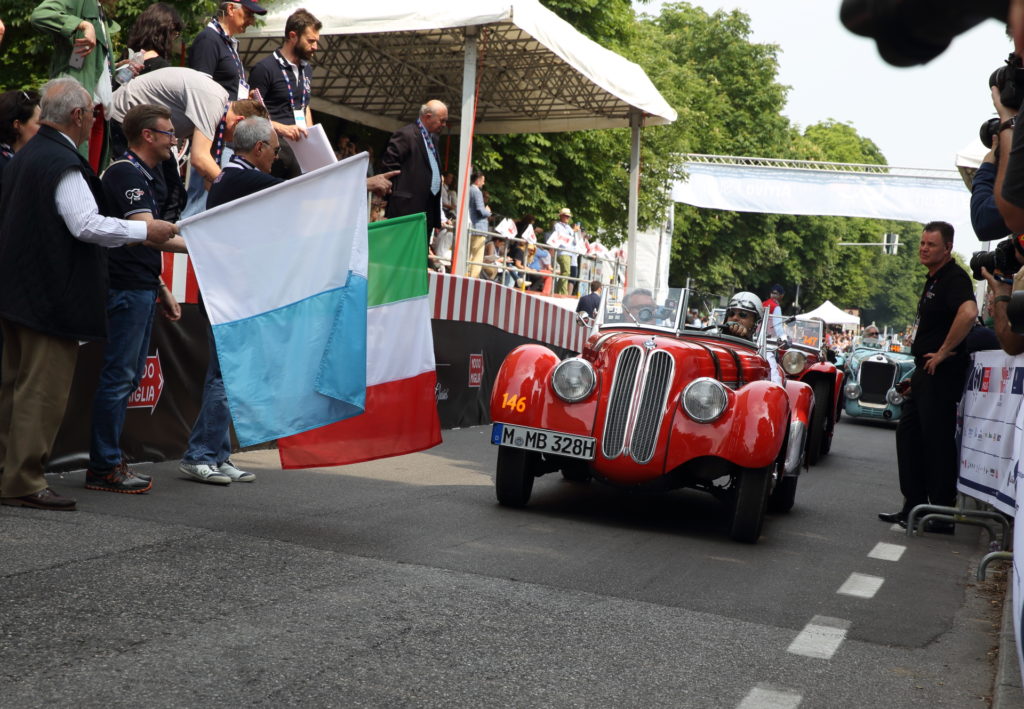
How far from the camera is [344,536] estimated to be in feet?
20.2

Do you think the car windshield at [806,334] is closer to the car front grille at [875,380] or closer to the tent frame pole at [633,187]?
the tent frame pole at [633,187]

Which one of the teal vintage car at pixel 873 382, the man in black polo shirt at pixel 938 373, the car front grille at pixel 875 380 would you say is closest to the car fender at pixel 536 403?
the man in black polo shirt at pixel 938 373

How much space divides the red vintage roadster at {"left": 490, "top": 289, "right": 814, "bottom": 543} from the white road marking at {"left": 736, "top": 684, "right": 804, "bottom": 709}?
313 cm

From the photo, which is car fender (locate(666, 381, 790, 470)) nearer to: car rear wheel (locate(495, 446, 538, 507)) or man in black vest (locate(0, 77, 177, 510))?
car rear wheel (locate(495, 446, 538, 507))

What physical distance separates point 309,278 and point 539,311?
10.1 m

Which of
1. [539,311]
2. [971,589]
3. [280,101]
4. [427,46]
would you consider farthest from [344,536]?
[427,46]

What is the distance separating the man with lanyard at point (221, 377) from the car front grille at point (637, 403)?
2393mm

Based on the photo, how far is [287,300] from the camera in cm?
635

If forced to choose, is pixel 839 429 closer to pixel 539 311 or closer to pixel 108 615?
pixel 539 311

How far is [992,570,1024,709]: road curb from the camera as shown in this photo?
4.09 metres

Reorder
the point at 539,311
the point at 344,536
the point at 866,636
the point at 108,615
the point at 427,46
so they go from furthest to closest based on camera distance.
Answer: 1. the point at 427,46
2. the point at 539,311
3. the point at 344,536
4. the point at 866,636
5. the point at 108,615

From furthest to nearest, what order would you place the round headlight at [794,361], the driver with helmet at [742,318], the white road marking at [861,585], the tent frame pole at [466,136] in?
1. the tent frame pole at [466,136]
2. the round headlight at [794,361]
3. the driver with helmet at [742,318]
4. the white road marking at [861,585]

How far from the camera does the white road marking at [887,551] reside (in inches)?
288

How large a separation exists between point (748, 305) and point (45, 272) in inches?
217
